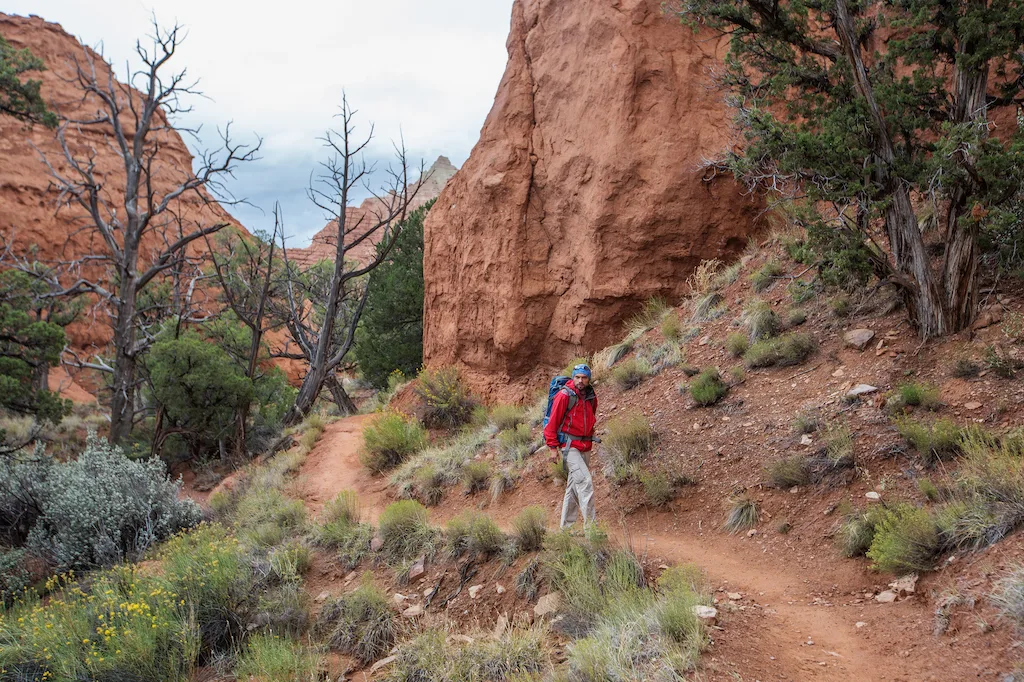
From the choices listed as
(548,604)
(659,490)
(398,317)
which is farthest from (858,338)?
(398,317)

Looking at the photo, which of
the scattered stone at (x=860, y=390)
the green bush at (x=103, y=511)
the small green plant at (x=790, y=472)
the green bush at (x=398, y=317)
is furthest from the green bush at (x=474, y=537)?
the green bush at (x=398, y=317)

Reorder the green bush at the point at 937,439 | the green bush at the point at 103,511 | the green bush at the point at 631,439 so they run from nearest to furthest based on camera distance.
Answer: the green bush at the point at 937,439 → the green bush at the point at 631,439 → the green bush at the point at 103,511

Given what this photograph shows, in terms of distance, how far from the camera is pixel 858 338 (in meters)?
7.64

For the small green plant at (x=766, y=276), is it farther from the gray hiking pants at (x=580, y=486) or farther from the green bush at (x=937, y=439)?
the gray hiking pants at (x=580, y=486)

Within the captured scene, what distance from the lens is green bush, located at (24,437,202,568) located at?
9.12m

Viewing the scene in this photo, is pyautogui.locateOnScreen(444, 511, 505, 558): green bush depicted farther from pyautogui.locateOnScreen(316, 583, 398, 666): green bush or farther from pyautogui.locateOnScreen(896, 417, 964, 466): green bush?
pyautogui.locateOnScreen(896, 417, 964, 466): green bush

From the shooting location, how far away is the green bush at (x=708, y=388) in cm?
812

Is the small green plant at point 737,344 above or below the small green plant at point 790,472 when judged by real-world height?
above

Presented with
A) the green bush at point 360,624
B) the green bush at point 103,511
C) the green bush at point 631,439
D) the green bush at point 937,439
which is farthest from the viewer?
the green bush at point 103,511

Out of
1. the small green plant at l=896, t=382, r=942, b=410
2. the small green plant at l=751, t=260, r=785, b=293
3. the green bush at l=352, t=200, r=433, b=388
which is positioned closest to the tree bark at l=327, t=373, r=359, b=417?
the green bush at l=352, t=200, r=433, b=388

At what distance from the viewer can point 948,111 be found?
7.50 m

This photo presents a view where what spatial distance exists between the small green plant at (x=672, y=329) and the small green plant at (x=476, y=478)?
11.1 feet

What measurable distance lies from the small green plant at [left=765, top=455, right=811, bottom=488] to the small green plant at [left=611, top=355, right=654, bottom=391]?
10.5ft

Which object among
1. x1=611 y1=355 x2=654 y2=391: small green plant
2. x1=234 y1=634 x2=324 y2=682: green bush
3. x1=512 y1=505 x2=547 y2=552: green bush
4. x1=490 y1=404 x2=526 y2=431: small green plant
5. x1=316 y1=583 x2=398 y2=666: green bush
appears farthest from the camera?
x1=490 y1=404 x2=526 y2=431: small green plant
